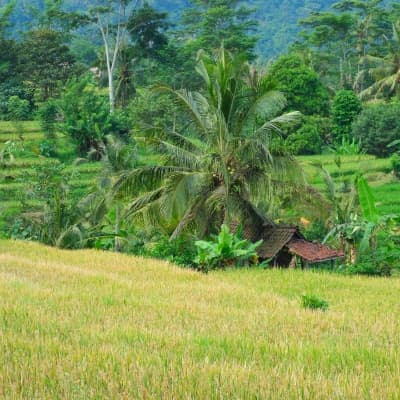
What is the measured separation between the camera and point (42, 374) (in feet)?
11.1

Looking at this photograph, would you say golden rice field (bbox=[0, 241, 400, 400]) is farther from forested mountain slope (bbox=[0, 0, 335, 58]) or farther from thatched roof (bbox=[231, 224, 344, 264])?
forested mountain slope (bbox=[0, 0, 335, 58])

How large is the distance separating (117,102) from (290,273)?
2754 centimetres

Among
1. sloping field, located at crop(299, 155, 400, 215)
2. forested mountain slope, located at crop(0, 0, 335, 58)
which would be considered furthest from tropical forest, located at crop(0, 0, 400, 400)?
forested mountain slope, located at crop(0, 0, 335, 58)

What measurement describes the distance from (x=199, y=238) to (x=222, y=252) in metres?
1.70

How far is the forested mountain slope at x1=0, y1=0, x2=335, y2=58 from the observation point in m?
78.4

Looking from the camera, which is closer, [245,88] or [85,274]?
[85,274]

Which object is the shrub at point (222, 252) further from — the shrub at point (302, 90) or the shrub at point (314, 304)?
the shrub at point (302, 90)

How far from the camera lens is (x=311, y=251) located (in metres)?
12.9

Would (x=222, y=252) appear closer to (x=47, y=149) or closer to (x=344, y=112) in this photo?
(x=47, y=149)

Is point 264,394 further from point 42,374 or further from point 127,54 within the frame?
point 127,54

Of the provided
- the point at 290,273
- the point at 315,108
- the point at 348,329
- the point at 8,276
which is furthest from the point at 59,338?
the point at 315,108

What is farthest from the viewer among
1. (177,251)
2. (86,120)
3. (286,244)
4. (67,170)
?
(86,120)

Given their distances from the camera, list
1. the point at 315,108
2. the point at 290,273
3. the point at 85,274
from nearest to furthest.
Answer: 1. the point at 85,274
2. the point at 290,273
3. the point at 315,108

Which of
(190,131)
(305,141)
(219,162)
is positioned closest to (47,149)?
(305,141)
